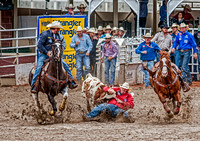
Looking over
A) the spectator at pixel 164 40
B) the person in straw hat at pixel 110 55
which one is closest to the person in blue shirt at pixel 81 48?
the person in straw hat at pixel 110 55

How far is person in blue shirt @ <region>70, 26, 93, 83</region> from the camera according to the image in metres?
15.2

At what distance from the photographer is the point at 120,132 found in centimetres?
812

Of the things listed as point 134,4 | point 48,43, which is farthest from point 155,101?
point 134,4

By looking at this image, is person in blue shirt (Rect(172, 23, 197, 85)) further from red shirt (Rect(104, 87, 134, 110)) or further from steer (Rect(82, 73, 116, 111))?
red shirt (Rect(104, 87, 134, 110))

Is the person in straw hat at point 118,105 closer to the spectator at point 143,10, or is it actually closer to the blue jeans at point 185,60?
the blue jeans at point 185,60

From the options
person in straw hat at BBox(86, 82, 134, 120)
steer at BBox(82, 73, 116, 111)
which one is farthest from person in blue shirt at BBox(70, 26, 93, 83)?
person in straw hat at BBox(86, 82, 134, 120)

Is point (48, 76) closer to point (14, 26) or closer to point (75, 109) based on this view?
point (75, 109)

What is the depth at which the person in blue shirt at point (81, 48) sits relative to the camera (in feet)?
50.0

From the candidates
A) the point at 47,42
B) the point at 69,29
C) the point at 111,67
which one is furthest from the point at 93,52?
the point at 47,42

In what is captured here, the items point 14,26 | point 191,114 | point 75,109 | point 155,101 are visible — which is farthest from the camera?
point 14,26

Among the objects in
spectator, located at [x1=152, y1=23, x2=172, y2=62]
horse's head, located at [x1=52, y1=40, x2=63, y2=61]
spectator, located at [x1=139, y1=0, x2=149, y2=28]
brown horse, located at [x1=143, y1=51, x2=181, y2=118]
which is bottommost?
brown horse, located at [x1=143, y1=51, x2=181, y2=118]

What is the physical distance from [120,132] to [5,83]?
9.23 meters

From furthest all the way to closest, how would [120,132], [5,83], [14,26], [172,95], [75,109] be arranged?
[14,26], [5,83], [75,109], [172,95], [120,132]

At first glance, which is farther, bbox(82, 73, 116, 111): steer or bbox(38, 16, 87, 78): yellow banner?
bbox(38, 16, 87, 78): yellow banner
